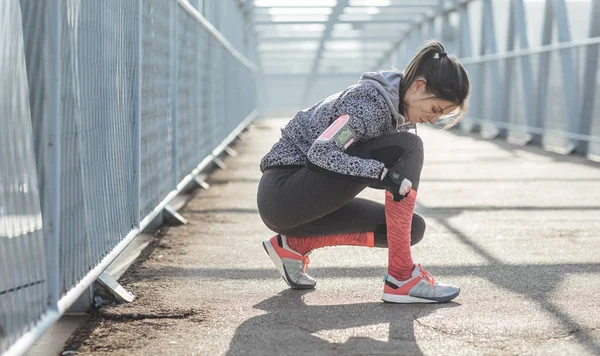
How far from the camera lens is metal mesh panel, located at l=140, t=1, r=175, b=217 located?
14.2ft

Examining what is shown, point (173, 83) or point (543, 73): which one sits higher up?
point (173, 83)

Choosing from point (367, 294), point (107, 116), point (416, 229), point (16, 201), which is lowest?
point (367, 294)

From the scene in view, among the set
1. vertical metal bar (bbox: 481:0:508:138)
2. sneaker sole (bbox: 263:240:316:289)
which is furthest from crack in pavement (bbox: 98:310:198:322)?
vertical metal bar (bbox: 481:0:508:138)

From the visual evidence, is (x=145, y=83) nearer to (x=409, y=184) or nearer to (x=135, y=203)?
(x=135, y=203)

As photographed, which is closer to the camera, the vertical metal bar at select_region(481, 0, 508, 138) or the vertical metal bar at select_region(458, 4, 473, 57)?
the vertical metal bar at select_region(481, 0, 508, 138)

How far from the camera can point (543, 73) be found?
1298 centimetres

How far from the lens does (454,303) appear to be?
3.38 m

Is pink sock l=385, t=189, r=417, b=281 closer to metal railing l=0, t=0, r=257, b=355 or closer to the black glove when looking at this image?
the black glove

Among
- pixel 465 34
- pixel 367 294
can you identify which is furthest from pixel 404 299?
pixel 465 34

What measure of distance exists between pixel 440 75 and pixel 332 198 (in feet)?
1.96

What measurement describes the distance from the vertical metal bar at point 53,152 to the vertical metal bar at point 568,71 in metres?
9.95

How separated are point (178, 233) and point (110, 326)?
203cm

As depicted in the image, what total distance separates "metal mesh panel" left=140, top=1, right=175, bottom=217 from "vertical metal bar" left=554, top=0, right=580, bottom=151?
740cm

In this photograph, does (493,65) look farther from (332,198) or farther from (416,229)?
(332,198)
